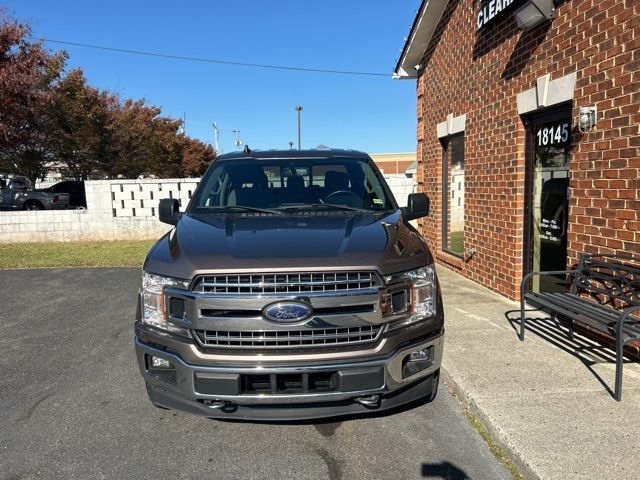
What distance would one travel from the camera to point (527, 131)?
5.97 m

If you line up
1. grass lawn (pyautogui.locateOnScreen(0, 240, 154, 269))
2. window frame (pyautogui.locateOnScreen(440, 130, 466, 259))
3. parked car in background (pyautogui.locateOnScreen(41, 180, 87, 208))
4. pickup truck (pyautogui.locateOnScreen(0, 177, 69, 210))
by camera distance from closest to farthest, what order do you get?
window frame (pyautogui.locateOnScreen(440, 130, 466, 259)) → grass lawn (pyautogui.locateOnScreen(0, 240, 154, 269)) → pickup truck (pyautogui.locateOnScreen(0, 177, 69, 210)) → parked car in background (pyautogui.locateOnScreen(41, 180, 87, 208))

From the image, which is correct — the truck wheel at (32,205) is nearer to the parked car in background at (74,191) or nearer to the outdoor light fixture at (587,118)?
the parked car in background at (74,191)

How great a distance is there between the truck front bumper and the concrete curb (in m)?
0.66

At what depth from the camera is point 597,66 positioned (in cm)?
439

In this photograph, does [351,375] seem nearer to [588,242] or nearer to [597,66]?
[588,242]

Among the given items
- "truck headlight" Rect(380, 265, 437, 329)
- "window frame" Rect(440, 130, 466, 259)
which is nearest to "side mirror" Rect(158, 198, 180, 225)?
"truck headlight" Rect(380, 265, 437, 329)

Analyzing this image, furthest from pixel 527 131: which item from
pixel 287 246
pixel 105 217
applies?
pixel 105 217

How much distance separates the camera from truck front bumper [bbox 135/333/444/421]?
260cm

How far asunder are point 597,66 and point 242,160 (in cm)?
328

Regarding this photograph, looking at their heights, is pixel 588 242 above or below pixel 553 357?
above

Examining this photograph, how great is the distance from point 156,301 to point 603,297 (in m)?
3.88

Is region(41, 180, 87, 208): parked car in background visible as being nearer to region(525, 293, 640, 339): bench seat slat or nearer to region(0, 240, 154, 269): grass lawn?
region(0, 240, 154, 269): grass lawn

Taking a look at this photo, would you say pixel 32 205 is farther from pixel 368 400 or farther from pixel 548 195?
pixel 368 400

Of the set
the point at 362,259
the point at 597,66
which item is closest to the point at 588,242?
the point at 597,66
